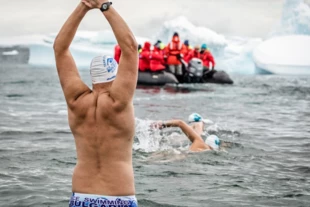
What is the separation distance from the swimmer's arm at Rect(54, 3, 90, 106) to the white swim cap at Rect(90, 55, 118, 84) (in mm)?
115

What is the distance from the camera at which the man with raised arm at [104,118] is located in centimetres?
382

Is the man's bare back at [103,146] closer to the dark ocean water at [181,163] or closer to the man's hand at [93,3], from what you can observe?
the man's hand at [93,3]

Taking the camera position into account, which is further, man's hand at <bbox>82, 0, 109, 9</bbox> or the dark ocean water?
the dark ocean water

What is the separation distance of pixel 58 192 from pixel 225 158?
341 centimetres

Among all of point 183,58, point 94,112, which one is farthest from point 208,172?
point 183,58

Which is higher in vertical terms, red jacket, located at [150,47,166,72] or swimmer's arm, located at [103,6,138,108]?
swimmer's arm, located at [103,6,138,108]

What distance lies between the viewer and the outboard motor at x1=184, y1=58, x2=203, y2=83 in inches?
1190

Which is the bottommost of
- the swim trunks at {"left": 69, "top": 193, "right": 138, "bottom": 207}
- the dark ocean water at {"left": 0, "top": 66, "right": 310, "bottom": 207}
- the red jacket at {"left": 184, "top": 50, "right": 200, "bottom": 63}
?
the dark ocean water at {"left": 0, "top": 66, "right": 310, "bottom": 207}

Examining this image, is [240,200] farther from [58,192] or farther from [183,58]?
[183,58]

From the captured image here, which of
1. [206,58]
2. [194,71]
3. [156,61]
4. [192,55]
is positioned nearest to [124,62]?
[156,61]

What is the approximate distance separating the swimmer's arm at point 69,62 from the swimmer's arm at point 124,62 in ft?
0.81

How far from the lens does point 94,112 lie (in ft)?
12.9

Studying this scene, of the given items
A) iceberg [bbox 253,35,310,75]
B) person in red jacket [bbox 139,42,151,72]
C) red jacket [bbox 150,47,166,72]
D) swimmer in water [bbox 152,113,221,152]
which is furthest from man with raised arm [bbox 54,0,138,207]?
iceberg [bbox 253,35,310,75]

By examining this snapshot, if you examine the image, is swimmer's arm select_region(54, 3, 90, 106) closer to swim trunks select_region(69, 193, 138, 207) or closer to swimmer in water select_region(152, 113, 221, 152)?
swim trunks select_region(69, 193, 138, 207)
